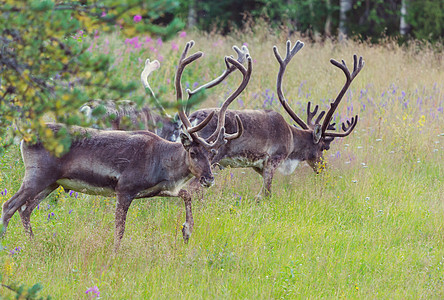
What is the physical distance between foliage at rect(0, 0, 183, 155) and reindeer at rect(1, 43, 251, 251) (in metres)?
2.50

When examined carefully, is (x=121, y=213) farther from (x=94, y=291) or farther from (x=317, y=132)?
(x=317, y=132)

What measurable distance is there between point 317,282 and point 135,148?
2055mm

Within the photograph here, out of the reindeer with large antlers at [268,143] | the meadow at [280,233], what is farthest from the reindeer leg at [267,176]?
the meadow at [280,233]

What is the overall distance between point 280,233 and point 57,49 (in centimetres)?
391

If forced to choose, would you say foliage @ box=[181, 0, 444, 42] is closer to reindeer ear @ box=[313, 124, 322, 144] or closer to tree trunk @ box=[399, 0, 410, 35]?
tree trunk @ box=[399, 0, 410, 35]

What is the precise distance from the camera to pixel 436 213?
6824 millimetres

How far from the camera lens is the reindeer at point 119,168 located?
557cm

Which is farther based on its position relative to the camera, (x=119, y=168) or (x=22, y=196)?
(x=119, y=168)

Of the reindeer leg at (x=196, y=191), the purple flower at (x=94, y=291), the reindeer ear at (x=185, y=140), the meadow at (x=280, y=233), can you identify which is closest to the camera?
the purple flower at (x=94, y=291)

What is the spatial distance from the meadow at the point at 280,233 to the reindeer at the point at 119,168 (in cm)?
32

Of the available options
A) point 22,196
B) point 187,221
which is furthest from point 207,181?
point 22,196

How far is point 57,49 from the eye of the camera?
2867mm

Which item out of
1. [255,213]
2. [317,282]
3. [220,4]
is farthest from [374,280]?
[220,4]

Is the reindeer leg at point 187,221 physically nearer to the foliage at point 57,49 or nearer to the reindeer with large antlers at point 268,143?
the reindeer with large antlers at point 268,143
